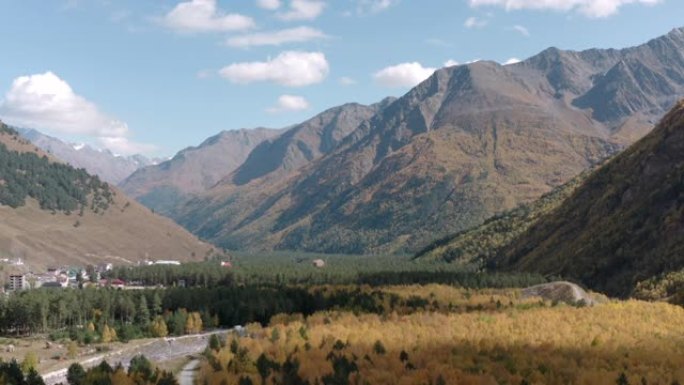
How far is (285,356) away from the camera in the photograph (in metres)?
53.8

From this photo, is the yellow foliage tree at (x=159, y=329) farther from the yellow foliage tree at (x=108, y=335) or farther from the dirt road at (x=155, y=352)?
→ the yellow foliage tree at (x=108, y=335)

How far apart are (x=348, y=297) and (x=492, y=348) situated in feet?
275

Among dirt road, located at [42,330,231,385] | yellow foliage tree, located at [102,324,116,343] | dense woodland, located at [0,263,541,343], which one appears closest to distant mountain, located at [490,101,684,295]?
dense woodland, located at [0,263,541,343]

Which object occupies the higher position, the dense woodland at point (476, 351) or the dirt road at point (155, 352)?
the dense woodland at point (476, 351)

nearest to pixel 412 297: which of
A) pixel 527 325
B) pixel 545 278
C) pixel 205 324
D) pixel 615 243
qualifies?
pixel 205 324

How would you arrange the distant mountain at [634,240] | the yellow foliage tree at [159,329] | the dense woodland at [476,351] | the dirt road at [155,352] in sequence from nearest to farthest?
1. the dense woodland at [476,351]
2. the dirt road at [155,352]
3. the yellow foliage tree at [159,329]
4. the distant mountain at [634,240]

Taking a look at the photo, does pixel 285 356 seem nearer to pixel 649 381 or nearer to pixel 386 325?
pixel 386 325

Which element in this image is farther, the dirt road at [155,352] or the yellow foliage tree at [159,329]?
the yellow foliage tree at [159,329]

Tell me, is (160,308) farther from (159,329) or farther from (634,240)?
(634,240)

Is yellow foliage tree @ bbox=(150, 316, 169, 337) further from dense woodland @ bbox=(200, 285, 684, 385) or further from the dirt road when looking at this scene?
dense woodland @ bbox=(200, 285, 684, 385)

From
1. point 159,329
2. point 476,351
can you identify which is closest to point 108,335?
point 159,329

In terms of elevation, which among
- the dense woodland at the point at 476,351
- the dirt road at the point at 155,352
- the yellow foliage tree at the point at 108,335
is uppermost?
the dense woodland at the point at 476,351

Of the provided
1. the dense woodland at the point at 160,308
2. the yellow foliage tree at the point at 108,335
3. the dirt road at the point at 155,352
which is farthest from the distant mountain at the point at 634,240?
the yellow foliage tree at the point at 108,335

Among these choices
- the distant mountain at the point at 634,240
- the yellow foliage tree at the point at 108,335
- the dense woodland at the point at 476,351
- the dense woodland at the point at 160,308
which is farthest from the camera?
the distant mountain at the point at 634,240
